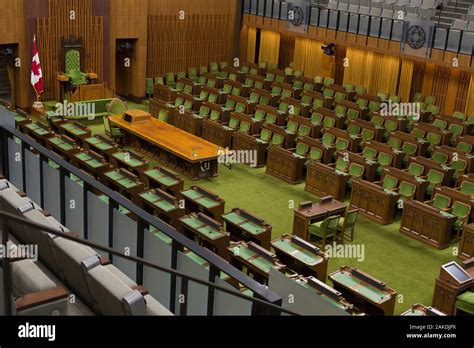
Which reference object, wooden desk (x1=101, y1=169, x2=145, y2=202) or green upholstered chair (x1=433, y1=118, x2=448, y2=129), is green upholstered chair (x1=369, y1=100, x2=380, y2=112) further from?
wooden desk (x1=101, y1=169, x2=145, y2=202)

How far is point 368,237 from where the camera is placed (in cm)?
1166

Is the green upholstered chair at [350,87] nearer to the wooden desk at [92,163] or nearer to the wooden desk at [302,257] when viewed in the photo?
the wooden desk at [92,163]

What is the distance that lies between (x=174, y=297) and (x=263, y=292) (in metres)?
1.93

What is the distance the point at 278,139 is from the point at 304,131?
86cm

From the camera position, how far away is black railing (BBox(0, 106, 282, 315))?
4.28 m

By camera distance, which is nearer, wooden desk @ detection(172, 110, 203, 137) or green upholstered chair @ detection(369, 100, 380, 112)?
wooden desk @ detection(172, 110, 203, 137)

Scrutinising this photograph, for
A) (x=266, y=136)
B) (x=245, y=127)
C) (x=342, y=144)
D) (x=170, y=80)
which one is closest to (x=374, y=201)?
(x=342, y=144)

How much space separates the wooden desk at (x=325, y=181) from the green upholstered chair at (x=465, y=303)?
453cm

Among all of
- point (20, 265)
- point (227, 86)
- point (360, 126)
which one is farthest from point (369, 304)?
point (227, 86)

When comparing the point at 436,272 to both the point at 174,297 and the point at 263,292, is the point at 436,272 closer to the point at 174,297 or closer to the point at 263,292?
the point at 174,297

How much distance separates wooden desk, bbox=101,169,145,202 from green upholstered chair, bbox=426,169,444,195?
19.2ft

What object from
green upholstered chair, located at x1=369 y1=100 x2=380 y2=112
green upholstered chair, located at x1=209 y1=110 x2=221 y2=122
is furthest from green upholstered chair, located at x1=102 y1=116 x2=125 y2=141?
green upholstered chair, located at x1=369 y1=100 x2=380 y2=112

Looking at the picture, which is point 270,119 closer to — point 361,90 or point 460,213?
point 361,90

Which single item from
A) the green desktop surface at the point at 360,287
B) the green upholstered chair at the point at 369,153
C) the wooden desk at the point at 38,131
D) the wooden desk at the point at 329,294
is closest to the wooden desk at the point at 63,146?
the wooden desk at the point at 38,131
